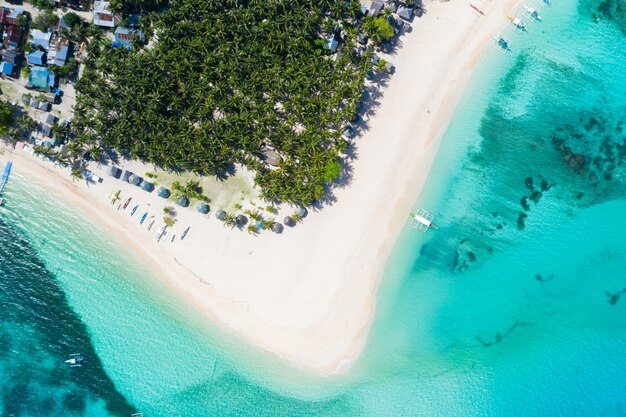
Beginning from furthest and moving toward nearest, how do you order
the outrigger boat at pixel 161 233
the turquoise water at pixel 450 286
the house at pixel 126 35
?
the turquoise water at pixel 450 286, the outrigger boat at pixel 161 233, the house at pixel 126 35

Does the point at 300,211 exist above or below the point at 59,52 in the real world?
below

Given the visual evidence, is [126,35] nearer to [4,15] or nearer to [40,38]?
[40,38]

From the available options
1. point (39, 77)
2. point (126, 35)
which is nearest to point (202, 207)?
point (126, 35)

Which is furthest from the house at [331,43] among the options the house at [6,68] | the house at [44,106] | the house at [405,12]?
the house at [6,68]

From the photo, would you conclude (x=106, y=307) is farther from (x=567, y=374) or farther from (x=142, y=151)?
(x=567, y=374)

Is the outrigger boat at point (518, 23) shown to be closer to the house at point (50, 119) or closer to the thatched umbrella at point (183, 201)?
the thatched umbrella at point (183, 201)

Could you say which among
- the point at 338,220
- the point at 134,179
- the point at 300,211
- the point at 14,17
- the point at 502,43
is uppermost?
the point at 502,43

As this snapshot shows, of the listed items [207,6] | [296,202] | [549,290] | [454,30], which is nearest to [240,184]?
[296,202]
